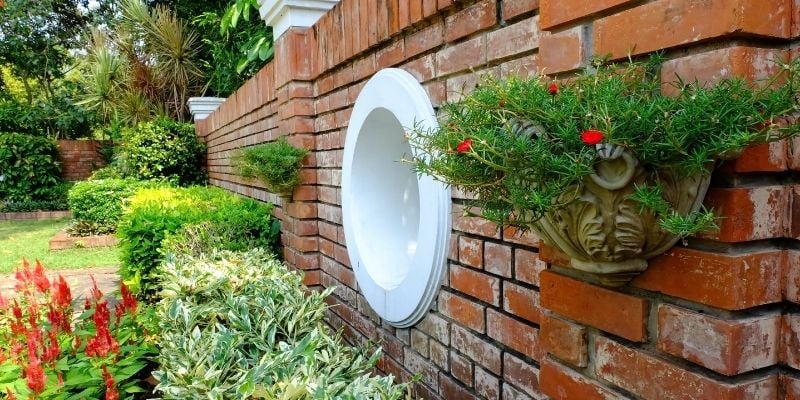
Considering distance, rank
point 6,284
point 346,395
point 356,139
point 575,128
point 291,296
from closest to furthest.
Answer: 1. point 575,128
2. point 346,395
3. point 291,296
4. point 356,139
5. point 6,284

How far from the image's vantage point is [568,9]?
46.1 inches

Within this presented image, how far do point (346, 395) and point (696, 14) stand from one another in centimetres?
117

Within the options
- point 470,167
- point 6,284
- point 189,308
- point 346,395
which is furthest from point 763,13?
point 6,284

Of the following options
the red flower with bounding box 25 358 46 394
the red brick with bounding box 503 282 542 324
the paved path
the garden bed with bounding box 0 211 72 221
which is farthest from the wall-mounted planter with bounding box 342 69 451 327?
the garden bed with bounding box 0 211 72 221

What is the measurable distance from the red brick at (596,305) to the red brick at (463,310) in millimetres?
556

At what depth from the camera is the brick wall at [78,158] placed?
14742 mm

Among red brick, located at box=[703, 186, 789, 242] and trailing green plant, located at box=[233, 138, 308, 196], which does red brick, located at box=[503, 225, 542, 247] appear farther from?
trailing green plant, located at box=[233, 138, 308, 196]

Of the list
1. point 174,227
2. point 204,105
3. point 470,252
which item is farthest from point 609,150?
point 204,105

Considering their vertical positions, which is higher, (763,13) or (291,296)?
(763,13)

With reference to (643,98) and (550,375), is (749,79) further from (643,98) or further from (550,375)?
(550,375)

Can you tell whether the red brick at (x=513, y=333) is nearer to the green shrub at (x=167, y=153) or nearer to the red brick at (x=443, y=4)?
the red brick at (x=443, y=4)

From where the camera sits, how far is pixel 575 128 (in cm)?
87

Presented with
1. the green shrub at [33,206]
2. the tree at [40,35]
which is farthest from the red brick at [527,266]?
the tree at [40,35]

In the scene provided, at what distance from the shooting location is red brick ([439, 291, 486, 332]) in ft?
6.22
